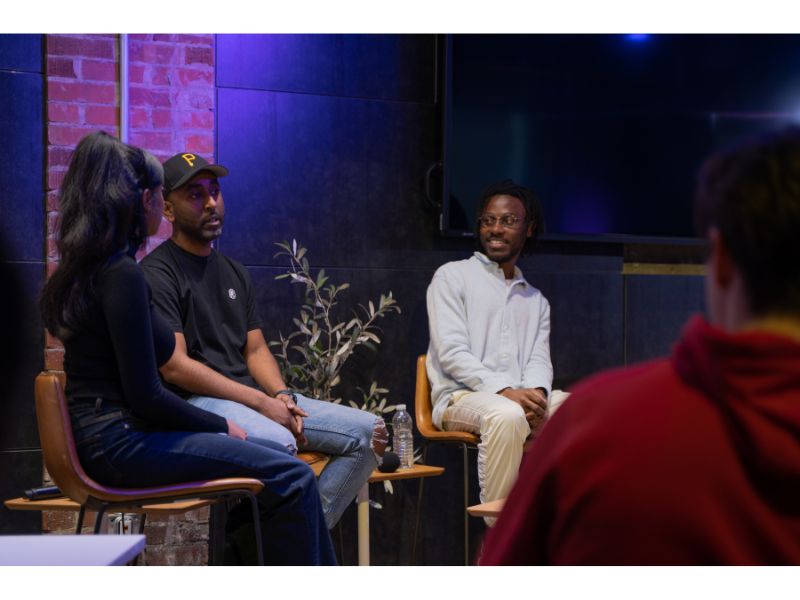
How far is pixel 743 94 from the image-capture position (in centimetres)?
482

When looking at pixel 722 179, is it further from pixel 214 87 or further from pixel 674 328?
pixel 674 328

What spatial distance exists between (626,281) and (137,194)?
2.76 meters

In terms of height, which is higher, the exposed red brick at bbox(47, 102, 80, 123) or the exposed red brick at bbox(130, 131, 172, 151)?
the exposed red brick at bbox(47, 102, 80, 123)

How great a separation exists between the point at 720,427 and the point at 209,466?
1.95m

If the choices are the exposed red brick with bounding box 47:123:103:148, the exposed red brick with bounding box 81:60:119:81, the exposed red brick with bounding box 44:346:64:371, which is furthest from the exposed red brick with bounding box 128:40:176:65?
the exposed red brick with bounding box 44:346:64:371

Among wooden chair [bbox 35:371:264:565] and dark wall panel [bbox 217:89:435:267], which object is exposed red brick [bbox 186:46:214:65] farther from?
wooden chair [bbox 35:371:264:565]

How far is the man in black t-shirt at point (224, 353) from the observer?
10.5 feet

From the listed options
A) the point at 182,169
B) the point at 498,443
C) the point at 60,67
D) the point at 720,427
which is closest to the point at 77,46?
the point at 60,67

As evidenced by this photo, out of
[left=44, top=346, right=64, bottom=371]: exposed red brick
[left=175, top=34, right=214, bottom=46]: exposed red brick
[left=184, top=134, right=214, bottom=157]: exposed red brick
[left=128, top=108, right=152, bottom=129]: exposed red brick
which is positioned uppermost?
[left=175, top=34, right=214, bottom=46]: exposed red brick

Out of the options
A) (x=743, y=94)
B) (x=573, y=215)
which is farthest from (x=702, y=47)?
(x=573, y=215)

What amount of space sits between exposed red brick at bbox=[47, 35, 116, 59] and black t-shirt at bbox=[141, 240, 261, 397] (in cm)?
85

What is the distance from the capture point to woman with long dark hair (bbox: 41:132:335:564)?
8.29ft

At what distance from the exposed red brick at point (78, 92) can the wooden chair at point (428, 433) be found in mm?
1645

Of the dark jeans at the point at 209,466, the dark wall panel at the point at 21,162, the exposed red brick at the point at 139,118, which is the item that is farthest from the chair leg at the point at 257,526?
the exposed red brick at the point at 139,118
